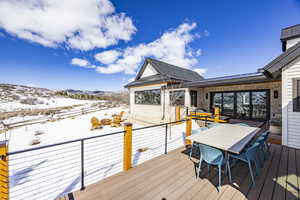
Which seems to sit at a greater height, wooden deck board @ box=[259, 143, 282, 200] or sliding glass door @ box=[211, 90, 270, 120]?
sliding glass door @ box=[211, 90, 270, 120]

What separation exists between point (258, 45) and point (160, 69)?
7.87 meters

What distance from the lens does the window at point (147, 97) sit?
9291mm

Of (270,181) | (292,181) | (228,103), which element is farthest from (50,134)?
(228,103)

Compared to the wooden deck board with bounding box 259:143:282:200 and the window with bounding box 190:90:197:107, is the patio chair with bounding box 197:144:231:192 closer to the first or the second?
the wooden deck board with bounding box 259:143:282:200

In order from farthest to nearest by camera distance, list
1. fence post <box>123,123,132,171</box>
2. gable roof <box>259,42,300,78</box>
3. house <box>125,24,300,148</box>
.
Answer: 1. house <box>125,24,300,148</box>
2. gable roof <box>259,42,300,78</box>
3. fence post <box>123,123,132,171</box>

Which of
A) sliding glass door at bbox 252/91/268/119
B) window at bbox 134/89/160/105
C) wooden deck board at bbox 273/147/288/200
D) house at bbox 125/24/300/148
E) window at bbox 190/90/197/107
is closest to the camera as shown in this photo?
wooden deck board at bbox 273/147/288/200

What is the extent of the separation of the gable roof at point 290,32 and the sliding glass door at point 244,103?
2780mm

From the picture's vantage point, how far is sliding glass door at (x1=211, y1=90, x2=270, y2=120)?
6969 millimetres

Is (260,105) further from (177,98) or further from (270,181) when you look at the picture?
(270,181)

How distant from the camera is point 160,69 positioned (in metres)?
10.3

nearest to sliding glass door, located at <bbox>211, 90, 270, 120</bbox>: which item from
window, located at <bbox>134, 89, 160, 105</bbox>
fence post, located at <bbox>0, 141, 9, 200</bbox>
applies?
window, located at <bbox>134, 89, 160, 105</bbox>

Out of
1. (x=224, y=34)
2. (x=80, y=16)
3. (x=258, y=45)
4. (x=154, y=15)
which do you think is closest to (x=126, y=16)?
(x=154, y=15)

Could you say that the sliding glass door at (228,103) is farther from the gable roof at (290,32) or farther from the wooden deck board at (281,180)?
the wooden deck board at (281,180)

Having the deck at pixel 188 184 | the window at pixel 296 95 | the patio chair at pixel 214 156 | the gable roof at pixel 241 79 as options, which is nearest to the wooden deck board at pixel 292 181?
the deck at pixel 188 184
